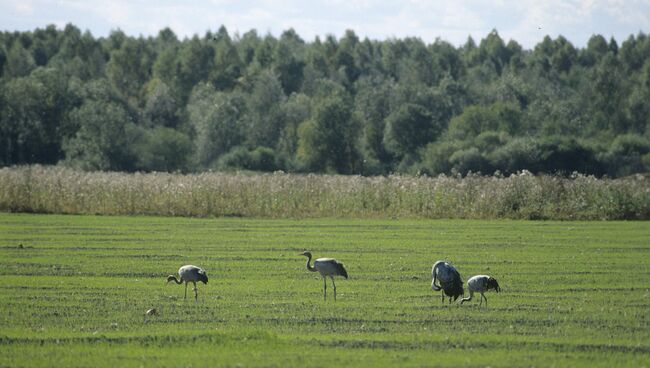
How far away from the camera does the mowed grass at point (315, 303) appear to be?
15461 millimetres

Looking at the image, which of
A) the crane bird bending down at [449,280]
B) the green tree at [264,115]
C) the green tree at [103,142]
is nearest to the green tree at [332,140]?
the green tree at [264,115]

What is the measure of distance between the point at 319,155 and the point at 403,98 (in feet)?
→ 81.0

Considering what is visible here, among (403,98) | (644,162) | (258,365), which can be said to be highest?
(403,98)

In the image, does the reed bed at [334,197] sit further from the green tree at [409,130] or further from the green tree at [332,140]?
the green tree at [409,130]

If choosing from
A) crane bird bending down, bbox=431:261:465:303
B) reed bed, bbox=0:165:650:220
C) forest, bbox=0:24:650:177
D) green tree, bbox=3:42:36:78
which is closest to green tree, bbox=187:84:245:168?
forest, bbox=0:24:650:177

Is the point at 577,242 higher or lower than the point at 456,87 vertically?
lower

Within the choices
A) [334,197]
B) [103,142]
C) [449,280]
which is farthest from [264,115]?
[449,280]

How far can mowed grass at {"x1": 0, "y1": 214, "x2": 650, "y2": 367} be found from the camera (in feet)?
50.7

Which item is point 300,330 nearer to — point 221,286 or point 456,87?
point 221,286

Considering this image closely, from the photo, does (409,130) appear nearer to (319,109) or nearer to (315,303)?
(319,109)

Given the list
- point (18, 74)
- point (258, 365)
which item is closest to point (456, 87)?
point (18, 74)

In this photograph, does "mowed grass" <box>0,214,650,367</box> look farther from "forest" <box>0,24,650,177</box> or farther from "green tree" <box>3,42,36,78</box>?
"green tree" <box>3,42,36,78</box>

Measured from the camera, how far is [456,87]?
145 metres

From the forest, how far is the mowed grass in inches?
1995
